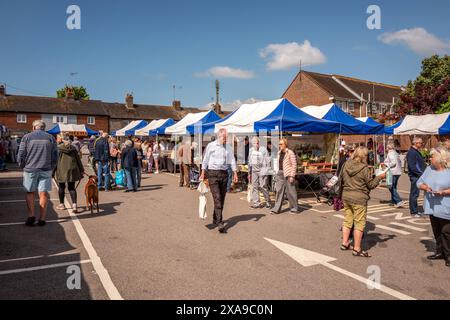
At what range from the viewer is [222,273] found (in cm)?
434

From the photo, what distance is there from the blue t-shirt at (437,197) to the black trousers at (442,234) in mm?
135

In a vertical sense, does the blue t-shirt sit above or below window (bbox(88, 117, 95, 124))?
below

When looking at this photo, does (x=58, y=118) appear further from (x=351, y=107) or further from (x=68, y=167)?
(x=68, y=167)

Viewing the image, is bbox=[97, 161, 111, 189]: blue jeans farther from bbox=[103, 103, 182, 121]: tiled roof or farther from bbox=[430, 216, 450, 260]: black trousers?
bbox=[103, 103, 182, 121]: tiled roof

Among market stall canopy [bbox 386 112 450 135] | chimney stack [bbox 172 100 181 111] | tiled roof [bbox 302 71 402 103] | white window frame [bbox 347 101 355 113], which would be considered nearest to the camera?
market stall canopy [bbox 386 112 450 135]

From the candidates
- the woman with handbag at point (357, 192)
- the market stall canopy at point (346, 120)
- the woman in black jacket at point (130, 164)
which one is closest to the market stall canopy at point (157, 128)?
the woman in black jacket at point (130, 164)

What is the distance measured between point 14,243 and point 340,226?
6154 millimetres

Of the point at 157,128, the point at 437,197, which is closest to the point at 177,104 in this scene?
the point at 157,128

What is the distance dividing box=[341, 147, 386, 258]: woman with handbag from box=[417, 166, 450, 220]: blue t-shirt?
657 mm

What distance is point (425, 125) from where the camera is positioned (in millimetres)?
16531

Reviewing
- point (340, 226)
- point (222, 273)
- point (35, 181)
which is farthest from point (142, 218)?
point (340, 226)

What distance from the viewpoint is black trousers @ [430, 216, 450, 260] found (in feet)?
15.7

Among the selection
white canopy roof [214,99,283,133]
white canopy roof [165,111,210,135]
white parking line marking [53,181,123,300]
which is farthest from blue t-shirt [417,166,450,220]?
white canopy roof [165,111,210,135]

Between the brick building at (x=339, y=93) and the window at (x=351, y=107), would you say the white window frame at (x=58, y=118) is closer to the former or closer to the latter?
the brick building at (x=339, y=93)
